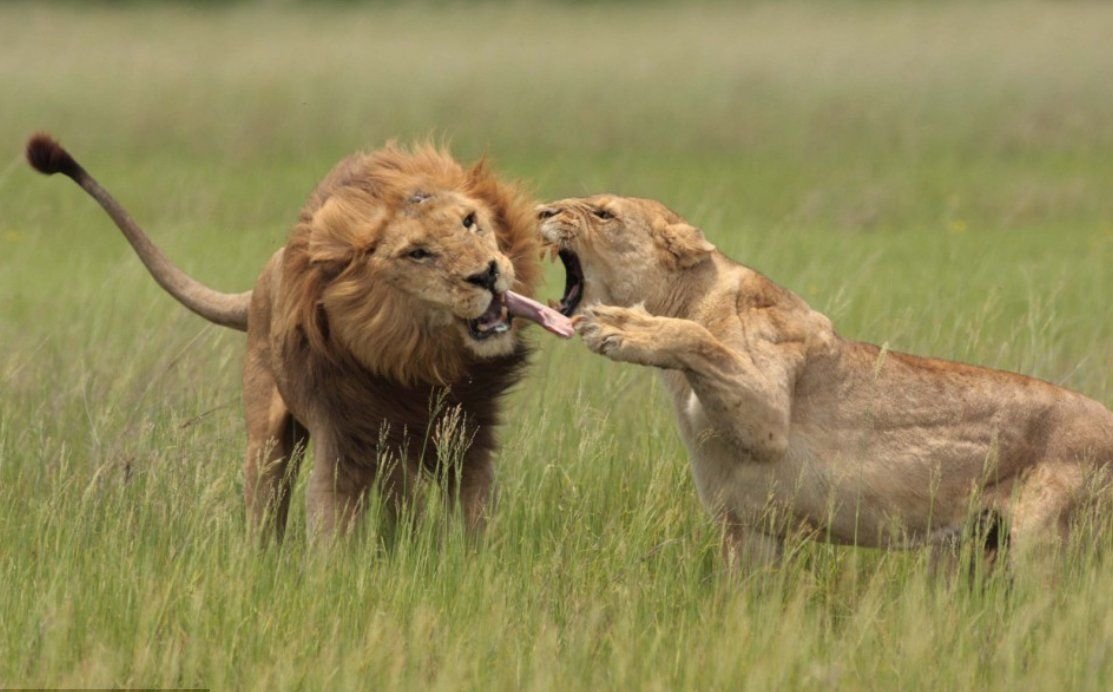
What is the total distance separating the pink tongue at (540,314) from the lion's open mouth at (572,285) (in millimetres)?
77

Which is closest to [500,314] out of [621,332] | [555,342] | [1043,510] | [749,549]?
[621,332]

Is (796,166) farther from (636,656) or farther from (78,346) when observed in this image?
(636,656)

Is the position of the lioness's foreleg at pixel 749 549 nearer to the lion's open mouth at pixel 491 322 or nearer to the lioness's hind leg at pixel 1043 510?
the lioness's hind leg at pixel 1043 510

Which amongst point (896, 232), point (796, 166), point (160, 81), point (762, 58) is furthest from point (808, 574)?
point (762, 58)

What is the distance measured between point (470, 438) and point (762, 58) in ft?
61.8

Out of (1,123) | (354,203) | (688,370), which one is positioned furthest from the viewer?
(1,123)

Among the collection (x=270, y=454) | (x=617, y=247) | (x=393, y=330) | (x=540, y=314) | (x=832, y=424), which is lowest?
(x=270, y=454)

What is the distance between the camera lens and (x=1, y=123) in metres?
18.3

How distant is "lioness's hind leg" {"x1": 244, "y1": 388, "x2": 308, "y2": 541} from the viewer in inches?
231

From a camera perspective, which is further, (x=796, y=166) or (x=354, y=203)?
(x=796, y=166)

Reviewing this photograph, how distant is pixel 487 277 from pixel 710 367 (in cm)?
70

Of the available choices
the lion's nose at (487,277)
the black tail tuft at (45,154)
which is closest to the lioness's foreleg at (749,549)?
the lion's nose at (487,277)

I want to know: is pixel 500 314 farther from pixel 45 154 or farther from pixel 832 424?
pixel 45 154

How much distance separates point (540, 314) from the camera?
16.3 feet
